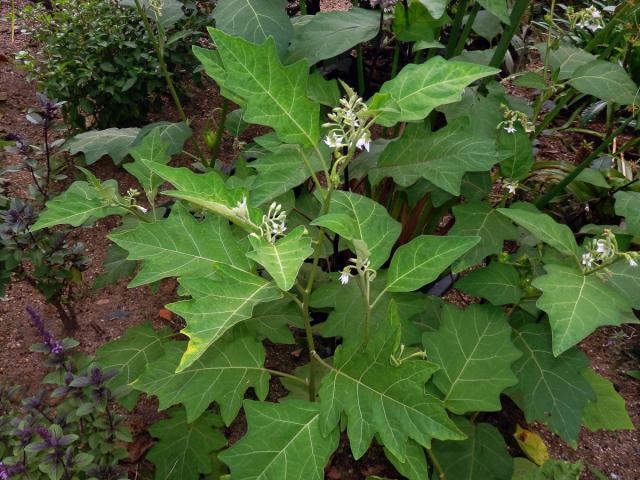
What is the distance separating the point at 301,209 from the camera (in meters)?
1.74

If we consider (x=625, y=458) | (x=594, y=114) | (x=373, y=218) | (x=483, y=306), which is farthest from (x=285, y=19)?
(x=594, y=114)

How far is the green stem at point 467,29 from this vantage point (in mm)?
1563

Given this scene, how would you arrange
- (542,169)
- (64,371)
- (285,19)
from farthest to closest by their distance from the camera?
(542,169) → (285,19) → (64,371)

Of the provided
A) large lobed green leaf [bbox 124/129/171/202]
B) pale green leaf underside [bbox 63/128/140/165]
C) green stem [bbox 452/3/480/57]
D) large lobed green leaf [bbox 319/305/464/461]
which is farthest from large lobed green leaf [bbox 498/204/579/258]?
pale green leaf underside [bbox 63/128/140/165]

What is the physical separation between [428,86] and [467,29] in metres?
0.63

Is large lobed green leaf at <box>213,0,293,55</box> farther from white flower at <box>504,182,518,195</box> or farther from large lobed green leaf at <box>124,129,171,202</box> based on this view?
white flower at <box>504,182,518,195</box>

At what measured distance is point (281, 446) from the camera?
1175 mm

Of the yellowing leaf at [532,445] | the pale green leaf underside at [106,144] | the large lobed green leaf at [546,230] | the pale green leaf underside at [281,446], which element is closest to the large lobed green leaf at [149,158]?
the pale green leaf underside at [106,144]

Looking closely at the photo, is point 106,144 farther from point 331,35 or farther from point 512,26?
point 512,26

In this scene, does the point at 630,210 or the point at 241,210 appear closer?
the point at 241,210

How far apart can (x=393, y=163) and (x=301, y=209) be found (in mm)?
372

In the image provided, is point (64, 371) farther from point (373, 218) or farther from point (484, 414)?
point (484, 414)

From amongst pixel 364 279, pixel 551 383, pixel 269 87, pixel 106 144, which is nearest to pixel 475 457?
pixel 551 383

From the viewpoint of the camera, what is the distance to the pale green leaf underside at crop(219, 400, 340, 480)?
1.15m
